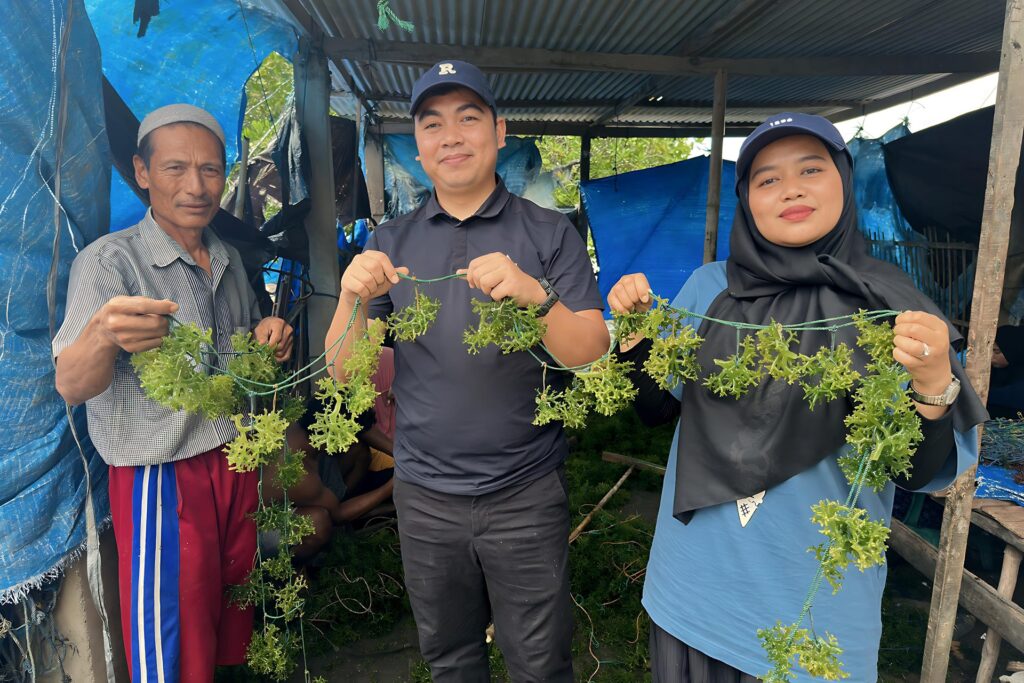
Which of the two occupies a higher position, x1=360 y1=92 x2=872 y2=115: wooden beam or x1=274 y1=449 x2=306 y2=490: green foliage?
x1=360 y1=92 x2=872 y2=115: wooden beam

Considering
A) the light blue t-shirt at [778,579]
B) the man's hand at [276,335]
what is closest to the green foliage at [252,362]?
the man's hand at [276,335]

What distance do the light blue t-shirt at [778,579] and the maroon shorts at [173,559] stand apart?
83.6 inches

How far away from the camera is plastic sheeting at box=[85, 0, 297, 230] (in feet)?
9.37

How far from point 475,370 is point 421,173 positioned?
25.8ft

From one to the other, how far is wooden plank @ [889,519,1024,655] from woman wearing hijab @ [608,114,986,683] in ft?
5.20

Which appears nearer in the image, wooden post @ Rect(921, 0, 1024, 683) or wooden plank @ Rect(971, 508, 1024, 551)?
wooden post @ Rect(921, 0, 1024, 683)

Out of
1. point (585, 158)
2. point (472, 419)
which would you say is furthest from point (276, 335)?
point (585, 158)

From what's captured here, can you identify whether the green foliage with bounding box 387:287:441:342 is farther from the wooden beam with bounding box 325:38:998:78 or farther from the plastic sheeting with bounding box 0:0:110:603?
the wooden beam with bounding box 325:38:998:78

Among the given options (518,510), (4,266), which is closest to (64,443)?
(4,266)

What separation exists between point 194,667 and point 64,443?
117 centimetres

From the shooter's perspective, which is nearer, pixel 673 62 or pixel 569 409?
pixel 569 409

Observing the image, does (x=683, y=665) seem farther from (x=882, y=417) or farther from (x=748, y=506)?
(x=882, y=417)

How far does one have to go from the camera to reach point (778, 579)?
1.92 meters

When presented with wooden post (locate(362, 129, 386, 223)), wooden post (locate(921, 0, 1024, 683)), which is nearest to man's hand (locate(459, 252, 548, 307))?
wooden post (locate(921, 0, 1024, 683))
